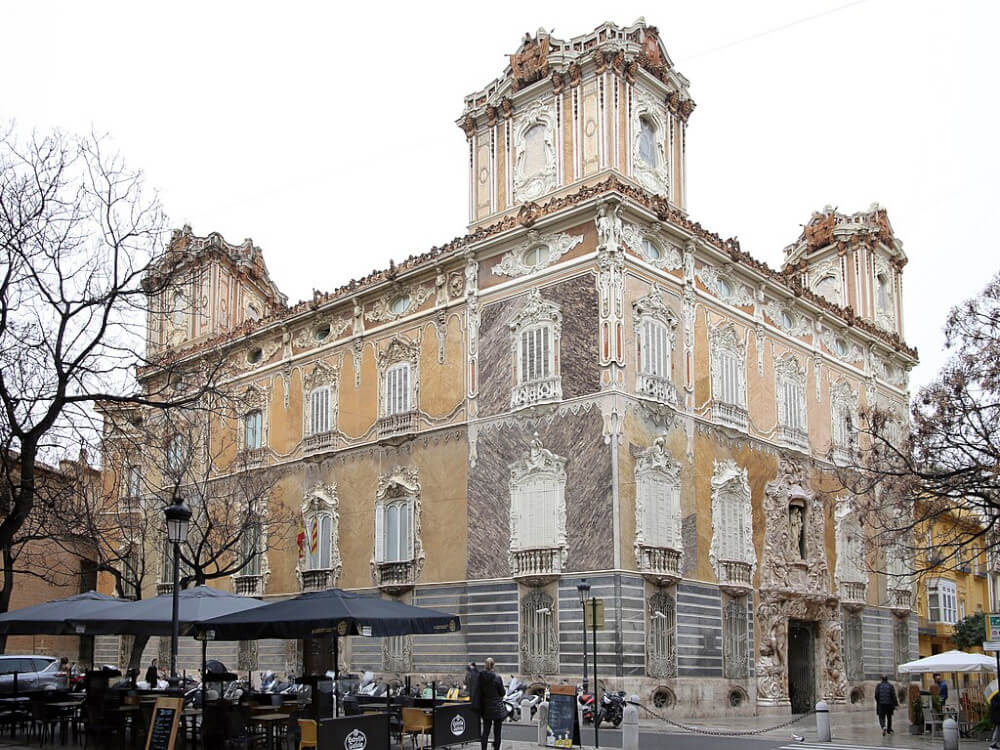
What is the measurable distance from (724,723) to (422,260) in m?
17.1

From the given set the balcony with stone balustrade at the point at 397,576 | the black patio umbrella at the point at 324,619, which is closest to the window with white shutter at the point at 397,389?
the balcony with stone balustrade at the point at 397,576

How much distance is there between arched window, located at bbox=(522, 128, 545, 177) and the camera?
115ft

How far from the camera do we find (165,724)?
17922mm

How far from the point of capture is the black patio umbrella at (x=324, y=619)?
737 inches

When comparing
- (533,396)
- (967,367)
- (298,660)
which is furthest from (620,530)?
(298,660)

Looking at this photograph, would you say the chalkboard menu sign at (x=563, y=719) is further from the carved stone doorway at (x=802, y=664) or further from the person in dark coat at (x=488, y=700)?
the carved stone doorway at (x=802, y=664)

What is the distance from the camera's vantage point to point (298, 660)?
3884 centimetres

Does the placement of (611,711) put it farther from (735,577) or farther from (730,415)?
(730,415)

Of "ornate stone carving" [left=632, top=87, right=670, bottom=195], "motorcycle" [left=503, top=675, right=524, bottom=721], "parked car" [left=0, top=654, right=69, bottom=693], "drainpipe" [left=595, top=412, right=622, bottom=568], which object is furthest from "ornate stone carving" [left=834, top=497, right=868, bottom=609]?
"parked car" [left=0, top=654, right=69, bottom=693]

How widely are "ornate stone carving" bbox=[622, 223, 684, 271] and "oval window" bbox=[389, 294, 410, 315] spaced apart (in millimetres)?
8811

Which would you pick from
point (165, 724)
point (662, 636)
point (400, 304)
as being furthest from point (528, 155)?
point (165, 724)

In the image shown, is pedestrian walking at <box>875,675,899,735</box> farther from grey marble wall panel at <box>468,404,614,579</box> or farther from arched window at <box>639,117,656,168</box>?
arched window at <box>639,117,656,168</box>

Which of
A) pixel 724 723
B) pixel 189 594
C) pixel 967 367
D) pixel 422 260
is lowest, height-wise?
pixel 724 723

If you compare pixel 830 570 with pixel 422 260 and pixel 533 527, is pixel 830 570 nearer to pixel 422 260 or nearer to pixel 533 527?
pixel 533 527
